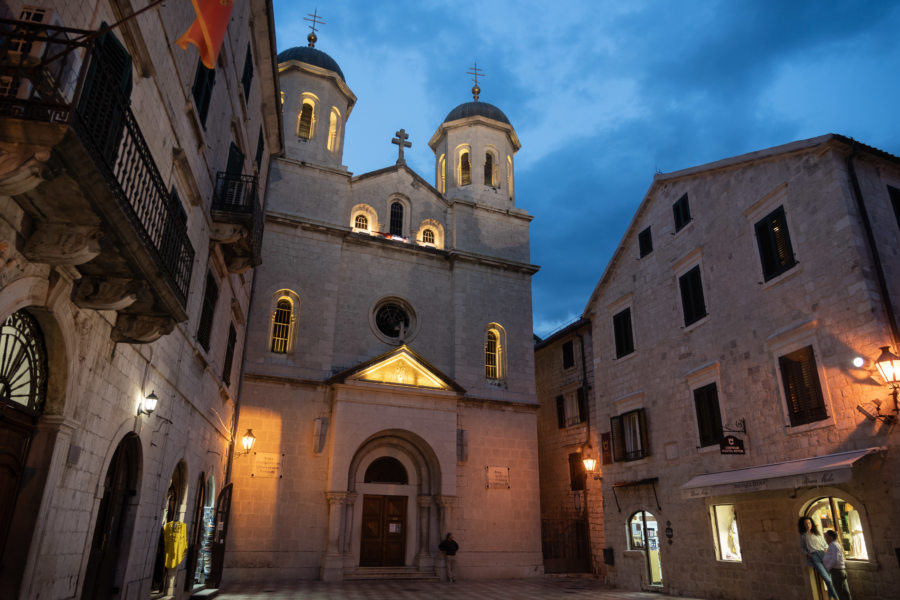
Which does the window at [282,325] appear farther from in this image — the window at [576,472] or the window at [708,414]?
the window at [708,414]

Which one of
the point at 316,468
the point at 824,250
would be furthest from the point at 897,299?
the point at 316,468

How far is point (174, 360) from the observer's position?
1093cm

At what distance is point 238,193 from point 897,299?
14.3m

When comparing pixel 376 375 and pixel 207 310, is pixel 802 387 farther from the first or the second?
pixel 376 375

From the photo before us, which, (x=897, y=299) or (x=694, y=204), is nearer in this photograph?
(x=897, y=299)

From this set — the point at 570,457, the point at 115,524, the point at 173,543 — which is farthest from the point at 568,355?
the point at 115,524

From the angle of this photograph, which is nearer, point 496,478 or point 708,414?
Answer: point 708,414

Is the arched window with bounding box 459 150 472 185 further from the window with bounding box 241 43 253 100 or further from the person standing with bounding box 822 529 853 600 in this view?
the person standing with bounding box 822 529 853 600

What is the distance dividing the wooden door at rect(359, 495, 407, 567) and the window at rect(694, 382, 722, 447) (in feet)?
36.6

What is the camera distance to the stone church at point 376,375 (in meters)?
20.1

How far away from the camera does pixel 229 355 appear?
17.9m

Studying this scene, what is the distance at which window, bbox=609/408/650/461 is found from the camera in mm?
18016

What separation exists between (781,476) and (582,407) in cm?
1404

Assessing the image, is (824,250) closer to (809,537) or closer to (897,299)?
(897,299)
